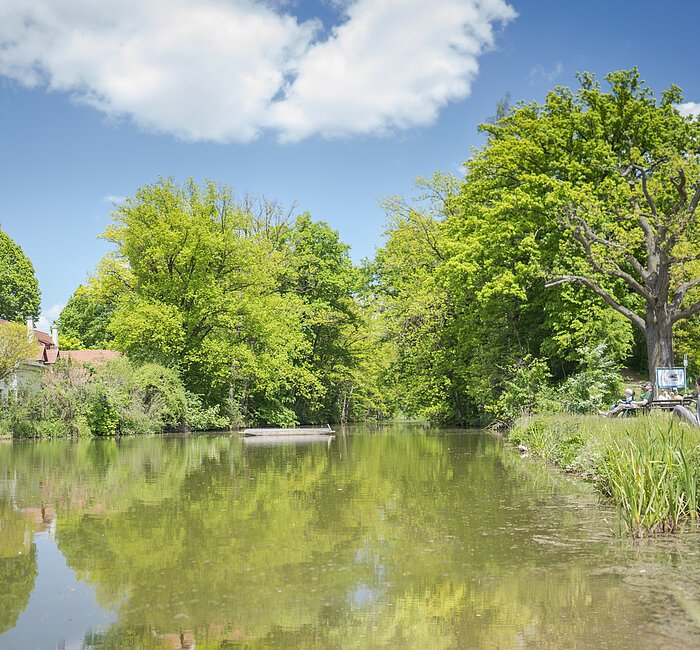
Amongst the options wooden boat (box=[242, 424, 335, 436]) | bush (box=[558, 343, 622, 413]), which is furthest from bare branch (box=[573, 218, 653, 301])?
wooden boat (box=[242, 424, 335, 436])

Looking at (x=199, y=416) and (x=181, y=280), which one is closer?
(x=199, y=416)

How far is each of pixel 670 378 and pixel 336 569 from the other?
15.9 meters

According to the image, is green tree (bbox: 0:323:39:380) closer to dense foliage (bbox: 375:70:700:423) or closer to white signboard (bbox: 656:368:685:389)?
dense foliage (bbox: 375:70:700:423)

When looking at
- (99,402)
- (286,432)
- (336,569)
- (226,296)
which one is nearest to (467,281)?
(286,432)

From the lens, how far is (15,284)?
57375 millimetres

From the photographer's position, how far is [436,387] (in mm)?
37719

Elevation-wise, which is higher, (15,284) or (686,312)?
(15,284)

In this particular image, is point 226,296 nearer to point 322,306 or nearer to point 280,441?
point 322,306

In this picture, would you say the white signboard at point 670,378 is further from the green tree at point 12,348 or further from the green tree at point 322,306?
the green tree at point 322,306

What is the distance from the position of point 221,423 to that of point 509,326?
15.6m

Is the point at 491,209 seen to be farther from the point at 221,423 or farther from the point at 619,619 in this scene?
the point at 619,619

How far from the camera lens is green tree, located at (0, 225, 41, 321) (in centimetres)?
5650

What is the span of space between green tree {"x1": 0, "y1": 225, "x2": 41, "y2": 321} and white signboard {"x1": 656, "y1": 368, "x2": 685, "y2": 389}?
163 feet

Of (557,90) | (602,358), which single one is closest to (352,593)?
(602,358)
